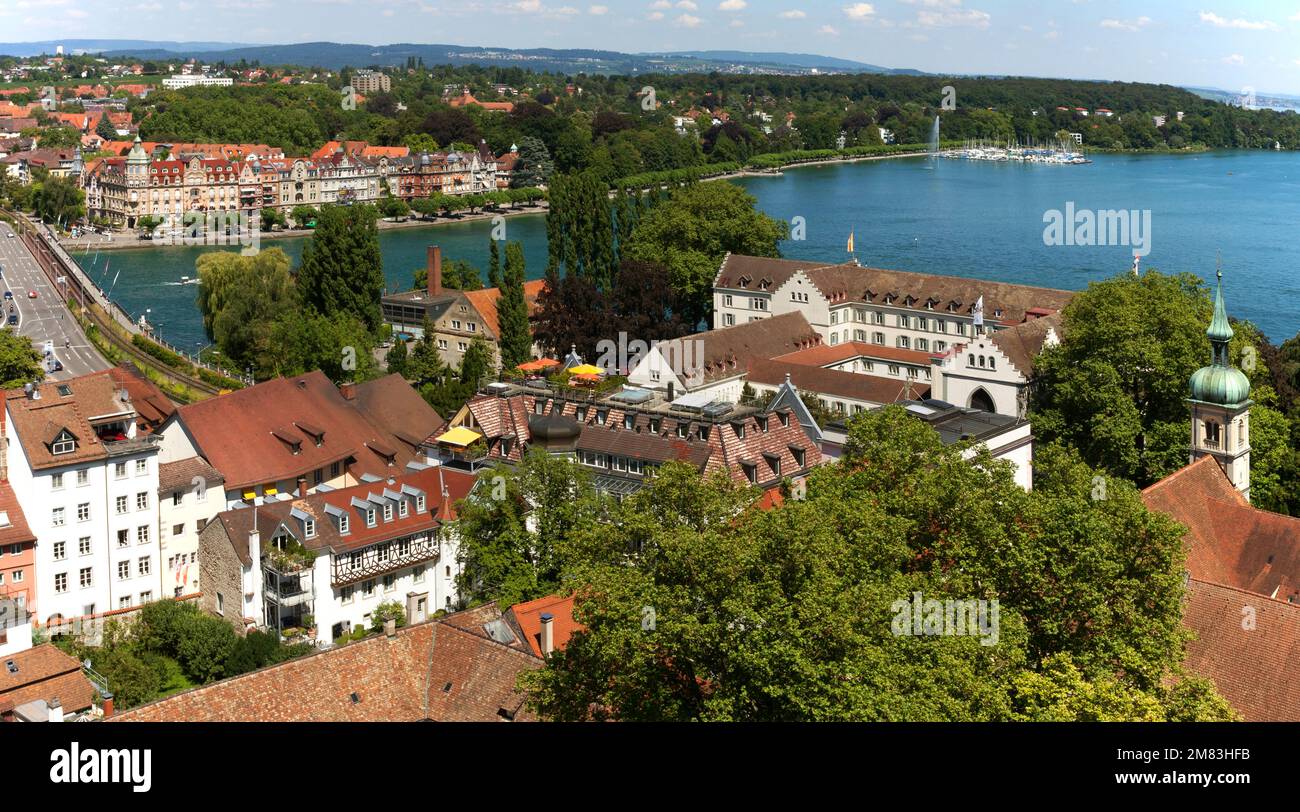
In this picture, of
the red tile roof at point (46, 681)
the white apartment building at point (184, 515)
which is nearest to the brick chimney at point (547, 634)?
the red tile roof at point (46, 681)

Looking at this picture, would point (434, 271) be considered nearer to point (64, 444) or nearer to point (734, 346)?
point (734, 346)

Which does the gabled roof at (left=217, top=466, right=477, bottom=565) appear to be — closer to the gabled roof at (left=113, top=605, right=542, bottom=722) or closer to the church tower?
the gabled roof at (left=113, top=605, right=542, bottom=722)

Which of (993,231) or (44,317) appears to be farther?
(993,231)

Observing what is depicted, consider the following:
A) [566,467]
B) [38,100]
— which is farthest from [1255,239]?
[38,100]

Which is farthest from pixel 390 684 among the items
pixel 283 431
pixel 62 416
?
pixel 283 431

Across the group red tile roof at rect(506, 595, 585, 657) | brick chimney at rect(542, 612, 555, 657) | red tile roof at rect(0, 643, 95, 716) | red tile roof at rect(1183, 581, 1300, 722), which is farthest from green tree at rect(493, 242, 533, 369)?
red tile roof at rect(1183, 581, 1300, 722)

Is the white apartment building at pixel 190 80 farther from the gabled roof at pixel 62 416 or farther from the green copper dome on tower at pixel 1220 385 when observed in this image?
the green copper dome on tower at pixel 1220 385
